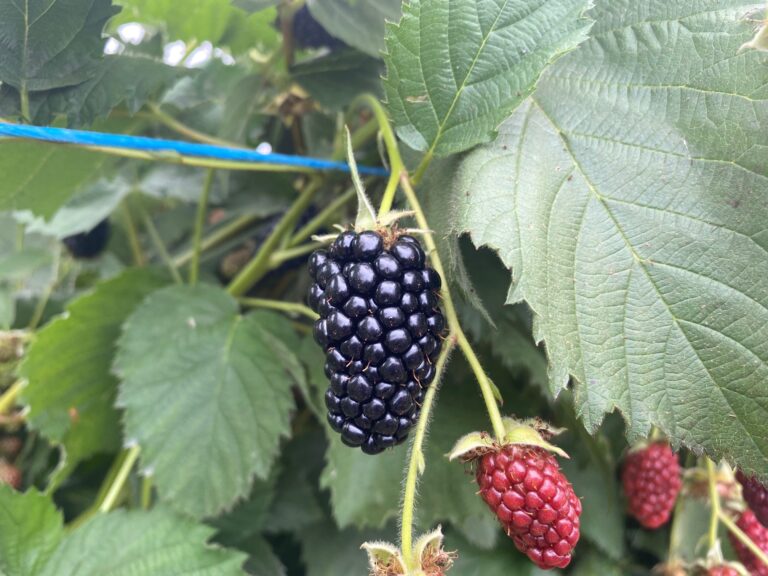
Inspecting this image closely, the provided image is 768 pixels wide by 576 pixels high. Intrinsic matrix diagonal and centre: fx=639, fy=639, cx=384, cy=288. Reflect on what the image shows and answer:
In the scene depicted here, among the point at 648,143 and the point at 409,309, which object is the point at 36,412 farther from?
the point at 648,143

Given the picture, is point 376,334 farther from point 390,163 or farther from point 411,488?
point 390,163

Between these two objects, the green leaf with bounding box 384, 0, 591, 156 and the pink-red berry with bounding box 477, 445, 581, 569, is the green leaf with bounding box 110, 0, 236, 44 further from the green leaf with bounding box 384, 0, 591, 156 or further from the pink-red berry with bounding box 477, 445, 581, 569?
the pink-red berry with bounding box 477, 445, 581, 569

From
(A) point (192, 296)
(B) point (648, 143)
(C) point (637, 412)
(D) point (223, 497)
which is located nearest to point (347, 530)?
(D) point (223, 497)

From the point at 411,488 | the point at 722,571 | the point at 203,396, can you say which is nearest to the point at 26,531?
the point at 203,396

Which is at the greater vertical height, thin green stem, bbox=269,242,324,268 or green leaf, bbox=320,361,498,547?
thin green stem, bbox=269,242,324,268

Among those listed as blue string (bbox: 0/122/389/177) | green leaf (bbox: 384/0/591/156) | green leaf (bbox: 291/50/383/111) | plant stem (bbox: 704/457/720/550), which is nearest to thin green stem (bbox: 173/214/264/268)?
green leaf (bbox: 291/50/383/111)
